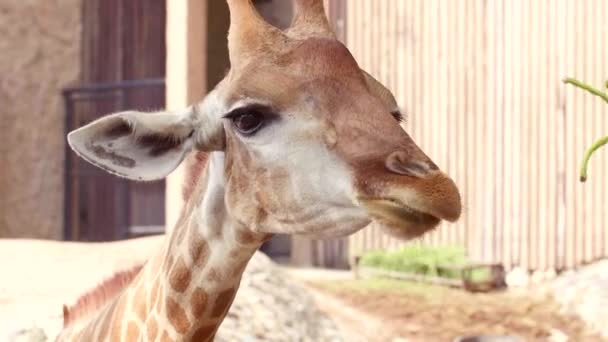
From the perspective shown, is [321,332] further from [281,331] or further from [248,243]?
[248,243]

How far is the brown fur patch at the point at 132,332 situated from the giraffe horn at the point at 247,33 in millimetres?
704

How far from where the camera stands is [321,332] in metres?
4.65

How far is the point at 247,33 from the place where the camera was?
76.8 inches

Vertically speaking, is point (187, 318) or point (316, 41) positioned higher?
point (316, 41)

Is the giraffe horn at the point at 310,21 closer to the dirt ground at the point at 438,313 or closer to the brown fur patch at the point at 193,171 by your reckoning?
the brown fur patch at the point at 193,171

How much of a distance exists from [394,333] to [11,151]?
13.1ft

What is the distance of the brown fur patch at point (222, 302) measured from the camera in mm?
1995

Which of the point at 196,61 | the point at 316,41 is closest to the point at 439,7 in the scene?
the point at 196,61

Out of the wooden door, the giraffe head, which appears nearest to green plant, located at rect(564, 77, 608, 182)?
the giraffe head

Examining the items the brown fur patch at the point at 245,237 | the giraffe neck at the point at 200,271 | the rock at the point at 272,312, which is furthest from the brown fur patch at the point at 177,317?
the rock at the point at 272,312

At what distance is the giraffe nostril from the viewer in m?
1.60

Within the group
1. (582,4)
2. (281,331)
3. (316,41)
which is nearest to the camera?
(316,41)

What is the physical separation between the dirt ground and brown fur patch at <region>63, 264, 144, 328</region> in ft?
8.07

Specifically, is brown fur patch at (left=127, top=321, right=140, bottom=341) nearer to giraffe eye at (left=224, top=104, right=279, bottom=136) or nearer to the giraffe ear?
the giraffe ear
